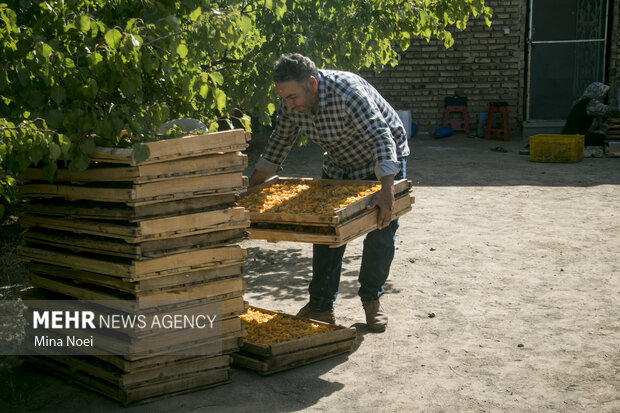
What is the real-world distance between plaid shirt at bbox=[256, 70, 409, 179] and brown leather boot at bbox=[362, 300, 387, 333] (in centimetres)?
99

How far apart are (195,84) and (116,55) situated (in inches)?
26.0

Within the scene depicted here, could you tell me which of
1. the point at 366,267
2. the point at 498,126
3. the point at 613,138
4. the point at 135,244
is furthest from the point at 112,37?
the point at 498,126

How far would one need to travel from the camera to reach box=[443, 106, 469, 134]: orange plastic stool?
1725 centimetres

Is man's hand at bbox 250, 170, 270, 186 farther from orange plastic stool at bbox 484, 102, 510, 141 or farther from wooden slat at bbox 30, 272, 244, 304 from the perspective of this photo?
orange plastic stool at bbox 484, 102, 510, 141

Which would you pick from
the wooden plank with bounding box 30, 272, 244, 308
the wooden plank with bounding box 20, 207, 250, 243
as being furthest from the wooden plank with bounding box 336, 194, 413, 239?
the wooden plank with bounding box 30, 272, 244, 308

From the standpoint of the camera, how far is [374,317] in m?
5.63

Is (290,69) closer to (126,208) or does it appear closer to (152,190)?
(152,190)

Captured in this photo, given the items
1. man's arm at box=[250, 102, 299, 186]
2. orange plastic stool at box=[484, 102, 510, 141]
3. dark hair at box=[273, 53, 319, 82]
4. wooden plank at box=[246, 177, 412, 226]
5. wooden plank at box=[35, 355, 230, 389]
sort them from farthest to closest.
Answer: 1. orange plastic stool at box=[484, 102, 510, 141]
2. man's arm at box=[250, 102, 299, 186]
3. dark hair at box=[273, 53, 319, 82]
4. wooden plank at box=[246, 177, 412, 226]
5. wooden plank at box=[35, 355, 230, 389]

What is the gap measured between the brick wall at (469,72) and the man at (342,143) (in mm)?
11762

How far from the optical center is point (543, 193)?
1084 centimetres

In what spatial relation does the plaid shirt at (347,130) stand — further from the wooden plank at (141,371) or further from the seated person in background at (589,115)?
the seated person in background at (589,115)

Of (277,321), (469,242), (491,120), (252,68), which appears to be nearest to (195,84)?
(277,321)

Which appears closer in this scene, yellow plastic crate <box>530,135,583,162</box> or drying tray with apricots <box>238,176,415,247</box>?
drying tray with apricots <box>238,176,415,247</box>

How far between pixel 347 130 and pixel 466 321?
5.91 ft
